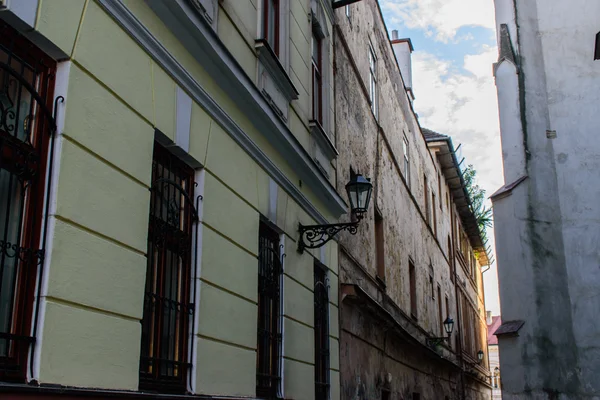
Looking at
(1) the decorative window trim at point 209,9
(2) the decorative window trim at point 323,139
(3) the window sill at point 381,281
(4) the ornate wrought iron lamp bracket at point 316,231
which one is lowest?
(4) the ornate wrought iron lamp bracket at point 316,231

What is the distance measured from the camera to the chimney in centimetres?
2473

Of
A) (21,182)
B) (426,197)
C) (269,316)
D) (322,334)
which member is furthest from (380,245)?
(21,182)

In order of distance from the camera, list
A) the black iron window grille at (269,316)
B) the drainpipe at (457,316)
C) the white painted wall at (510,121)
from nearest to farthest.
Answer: the black iron window grille at (269,316)
the white painted wall at (510,121)
the drainpipe at (457,316)

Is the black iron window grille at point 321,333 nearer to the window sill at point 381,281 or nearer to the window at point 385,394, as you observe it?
the window at point 385,394

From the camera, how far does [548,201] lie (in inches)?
559

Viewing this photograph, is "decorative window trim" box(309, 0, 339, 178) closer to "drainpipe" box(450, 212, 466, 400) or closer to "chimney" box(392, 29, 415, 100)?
"chimney" box(392, 29, 415, 100)

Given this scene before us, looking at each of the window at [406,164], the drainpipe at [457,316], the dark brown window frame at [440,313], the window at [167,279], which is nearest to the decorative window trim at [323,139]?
the window at [167,279]

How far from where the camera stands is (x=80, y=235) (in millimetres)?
4195

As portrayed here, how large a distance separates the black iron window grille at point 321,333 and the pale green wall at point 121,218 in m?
2.76

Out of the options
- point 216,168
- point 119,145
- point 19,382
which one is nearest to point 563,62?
point 216,168

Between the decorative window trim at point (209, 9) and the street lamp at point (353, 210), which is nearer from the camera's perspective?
the decorative window trim at point (209, 9)

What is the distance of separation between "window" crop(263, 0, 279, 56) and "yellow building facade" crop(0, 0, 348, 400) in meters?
0.02

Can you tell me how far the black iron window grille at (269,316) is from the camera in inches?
292

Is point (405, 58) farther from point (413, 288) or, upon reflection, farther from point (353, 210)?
point (353, 210)
